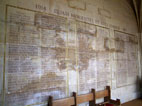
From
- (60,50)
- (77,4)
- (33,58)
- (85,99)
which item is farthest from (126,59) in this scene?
(33,58)

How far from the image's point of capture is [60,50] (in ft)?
10.5

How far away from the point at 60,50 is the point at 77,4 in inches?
60.6

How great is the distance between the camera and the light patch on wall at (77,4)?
3.54 meters

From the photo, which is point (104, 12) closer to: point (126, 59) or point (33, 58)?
point (126, 59)

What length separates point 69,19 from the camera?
346 cm

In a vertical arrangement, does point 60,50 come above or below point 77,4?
below

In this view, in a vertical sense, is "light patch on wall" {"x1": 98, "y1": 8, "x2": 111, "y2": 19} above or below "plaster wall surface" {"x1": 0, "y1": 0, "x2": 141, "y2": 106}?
above

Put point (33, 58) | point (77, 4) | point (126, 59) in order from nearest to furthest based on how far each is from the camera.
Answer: point (33, 58) → point (77, 4) → point (126, 59)

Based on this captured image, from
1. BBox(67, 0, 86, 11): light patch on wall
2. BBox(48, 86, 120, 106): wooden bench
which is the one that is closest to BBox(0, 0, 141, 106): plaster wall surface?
BBox(67, 0, 86, 11): light patch on wall

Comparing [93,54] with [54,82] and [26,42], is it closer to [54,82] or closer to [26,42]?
[54,82]

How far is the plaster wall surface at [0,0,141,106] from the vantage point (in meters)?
2.52

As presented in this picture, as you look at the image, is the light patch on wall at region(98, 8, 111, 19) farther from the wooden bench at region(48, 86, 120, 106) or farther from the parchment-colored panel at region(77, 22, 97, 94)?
the wooden bench at region(48, 86, 120, 106)

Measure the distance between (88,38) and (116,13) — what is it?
6.62ft

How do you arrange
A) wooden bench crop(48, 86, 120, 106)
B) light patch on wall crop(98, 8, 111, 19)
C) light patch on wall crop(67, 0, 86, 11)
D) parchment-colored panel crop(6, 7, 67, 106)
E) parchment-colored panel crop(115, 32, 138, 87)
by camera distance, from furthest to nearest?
1. parchment-colored panel crop(115, 32, 138, 87)
2. light patch on wall crop(98, 8, 111, 19)
3. light patch on wall crop(67, 0, 86, 11)
4. wooden bench crop(48, 86, 120, 106)
5. parchment-colored panel crop(6, 7, 67, 106)
